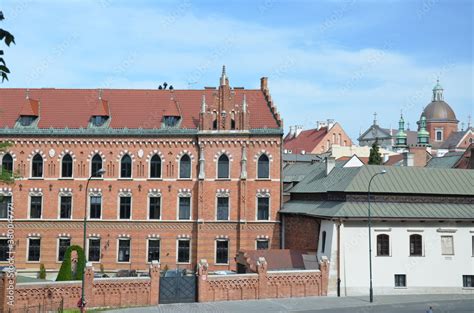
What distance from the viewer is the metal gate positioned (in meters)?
36.7

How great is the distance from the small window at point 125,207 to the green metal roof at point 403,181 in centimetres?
1508

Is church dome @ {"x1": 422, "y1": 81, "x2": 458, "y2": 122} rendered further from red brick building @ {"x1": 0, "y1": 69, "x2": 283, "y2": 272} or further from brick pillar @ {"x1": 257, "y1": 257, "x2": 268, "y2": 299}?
brick pillar @ {"x1": 257, "y1": 257, "x2": 268, "y2": 299}

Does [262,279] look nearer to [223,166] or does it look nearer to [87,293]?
[87,293]

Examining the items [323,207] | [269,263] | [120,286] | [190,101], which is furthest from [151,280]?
[190,101]

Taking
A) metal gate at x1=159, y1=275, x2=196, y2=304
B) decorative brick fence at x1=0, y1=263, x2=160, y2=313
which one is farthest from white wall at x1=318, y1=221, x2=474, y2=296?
decorative brick fence at x1=0, y1=263, x2=160, y2=313

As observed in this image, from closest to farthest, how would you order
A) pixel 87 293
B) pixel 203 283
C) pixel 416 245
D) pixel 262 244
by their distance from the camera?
pixel 87 293 < pixel 203 283 < pixel 416 245 < pixel 262 244

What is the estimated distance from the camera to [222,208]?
48781 millimetres

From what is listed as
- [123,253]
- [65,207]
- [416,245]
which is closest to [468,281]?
[416,245]

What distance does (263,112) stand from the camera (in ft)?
166

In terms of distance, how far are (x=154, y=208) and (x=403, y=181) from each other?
20.0 metres

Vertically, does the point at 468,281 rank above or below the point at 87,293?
above

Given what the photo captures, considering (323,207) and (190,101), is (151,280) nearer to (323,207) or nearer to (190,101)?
(323,207)

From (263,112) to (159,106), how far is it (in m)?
9.10

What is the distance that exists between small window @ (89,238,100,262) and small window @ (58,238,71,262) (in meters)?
1.82
